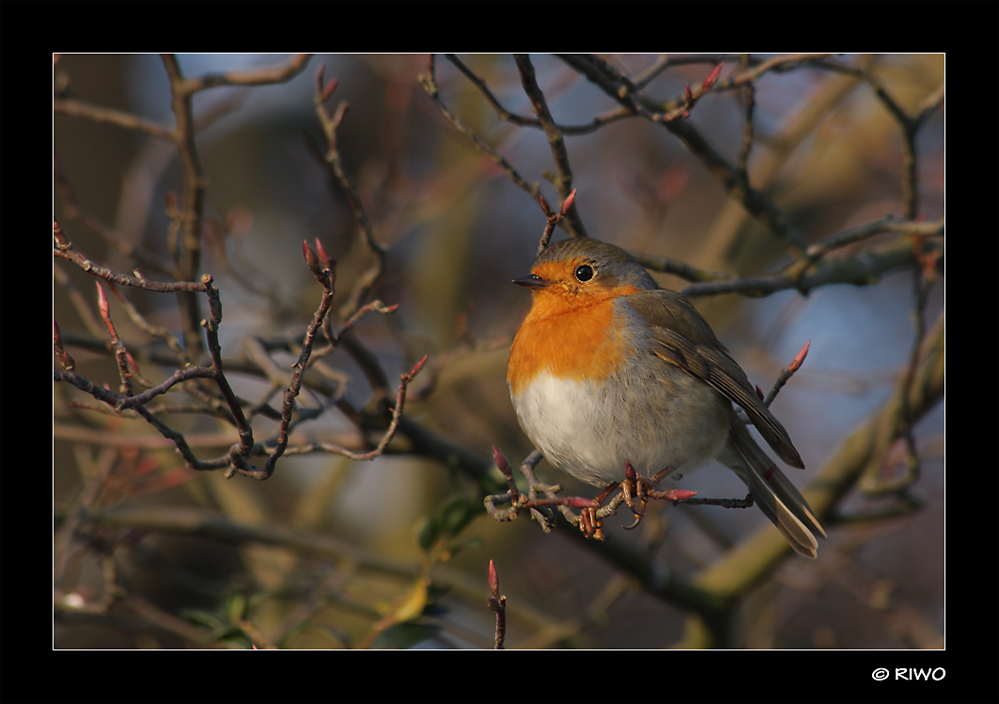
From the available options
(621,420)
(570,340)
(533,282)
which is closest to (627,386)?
(621,420)

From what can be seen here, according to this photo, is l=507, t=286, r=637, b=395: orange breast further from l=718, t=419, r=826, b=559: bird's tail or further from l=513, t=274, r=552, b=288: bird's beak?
l=718, t=419, r=826, b=559: bird's tail

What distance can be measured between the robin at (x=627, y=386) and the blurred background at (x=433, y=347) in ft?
1.21

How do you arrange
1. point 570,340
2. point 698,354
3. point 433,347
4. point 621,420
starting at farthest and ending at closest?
point 433,347
point 698,354
point 570,340
point 621,420

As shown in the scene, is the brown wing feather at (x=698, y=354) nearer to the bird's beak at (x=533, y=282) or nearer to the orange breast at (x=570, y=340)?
the orange breast at (x=570, y=340)

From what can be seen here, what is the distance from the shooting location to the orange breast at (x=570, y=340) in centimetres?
267

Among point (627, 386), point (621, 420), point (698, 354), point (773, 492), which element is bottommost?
point (773, 492)

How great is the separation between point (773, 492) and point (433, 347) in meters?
2.12

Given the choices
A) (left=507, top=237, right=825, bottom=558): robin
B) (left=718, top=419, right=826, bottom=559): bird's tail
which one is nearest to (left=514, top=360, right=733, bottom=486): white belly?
(left=507, top=237, right=825, bottom=558): robin

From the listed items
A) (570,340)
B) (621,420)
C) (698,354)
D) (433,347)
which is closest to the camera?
(621,420)

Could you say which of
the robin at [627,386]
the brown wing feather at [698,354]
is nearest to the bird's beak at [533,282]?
the robin at [627,386]

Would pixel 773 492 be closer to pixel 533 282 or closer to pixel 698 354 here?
pixel 698 354

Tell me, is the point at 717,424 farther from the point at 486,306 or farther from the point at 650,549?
the point at 486,306

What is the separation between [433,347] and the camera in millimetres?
4488
